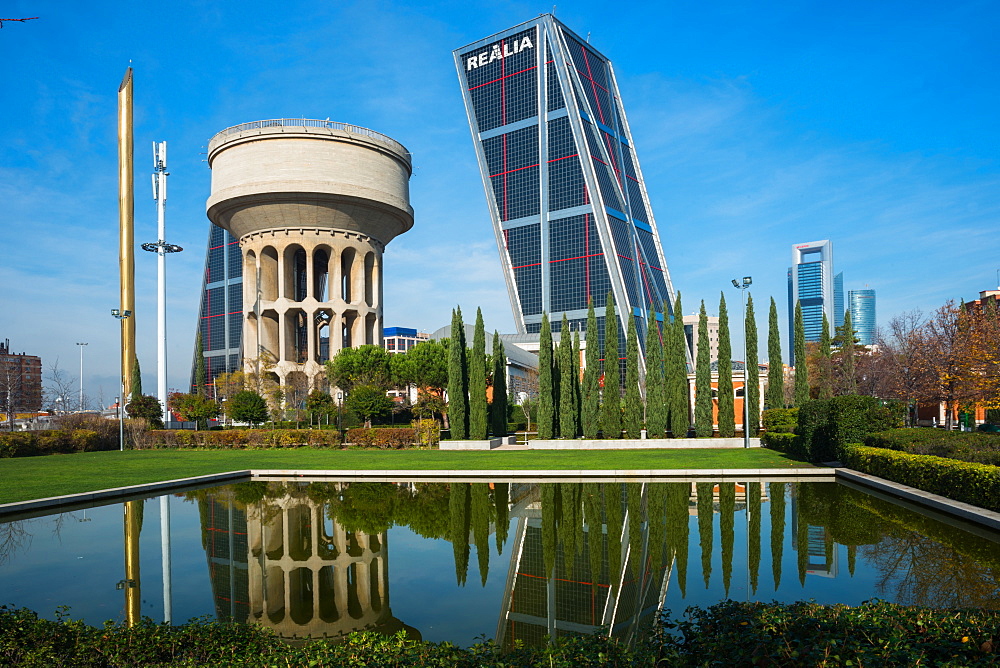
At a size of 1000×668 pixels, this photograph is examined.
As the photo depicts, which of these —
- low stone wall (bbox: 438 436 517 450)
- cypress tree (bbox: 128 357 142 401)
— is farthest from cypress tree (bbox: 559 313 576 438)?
cypress tree (bbox: 128 357 142 401)

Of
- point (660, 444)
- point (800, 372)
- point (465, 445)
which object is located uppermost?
point (800, 372)

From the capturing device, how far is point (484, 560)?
354 inches

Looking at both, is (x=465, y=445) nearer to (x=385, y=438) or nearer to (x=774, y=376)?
(x=385, y=438)

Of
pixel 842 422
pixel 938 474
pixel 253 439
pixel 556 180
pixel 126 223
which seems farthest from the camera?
pixel 556 180

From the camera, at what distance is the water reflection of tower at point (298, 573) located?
6730 mm

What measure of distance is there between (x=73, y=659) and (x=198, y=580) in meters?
3.91

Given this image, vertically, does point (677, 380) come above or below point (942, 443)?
above

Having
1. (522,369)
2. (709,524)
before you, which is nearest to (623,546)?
(709,524)

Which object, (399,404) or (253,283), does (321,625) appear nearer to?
(399,404)

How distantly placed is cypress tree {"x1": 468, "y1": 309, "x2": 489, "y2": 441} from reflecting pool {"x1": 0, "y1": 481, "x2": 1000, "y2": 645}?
15.5 m

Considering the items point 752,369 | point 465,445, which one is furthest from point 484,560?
point 752,369

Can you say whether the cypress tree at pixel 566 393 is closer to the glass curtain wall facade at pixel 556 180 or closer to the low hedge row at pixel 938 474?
the low hedge row at pixel 938 474

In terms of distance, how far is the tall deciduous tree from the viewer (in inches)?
1235

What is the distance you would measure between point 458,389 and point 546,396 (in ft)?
14.6
